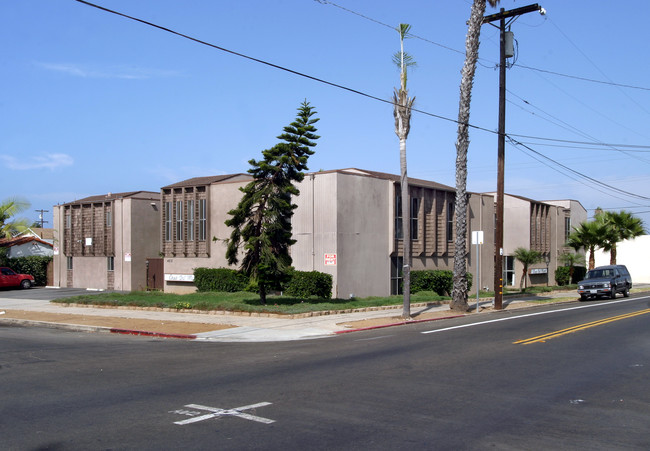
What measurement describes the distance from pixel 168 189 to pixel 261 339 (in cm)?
2063

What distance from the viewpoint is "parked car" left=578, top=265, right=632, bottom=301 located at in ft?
105

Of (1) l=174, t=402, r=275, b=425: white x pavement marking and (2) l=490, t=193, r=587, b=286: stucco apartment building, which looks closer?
(1) l=174, t=402, r=275, b=425: white x pavement marking

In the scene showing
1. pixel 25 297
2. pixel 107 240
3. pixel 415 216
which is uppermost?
pixel 415 216

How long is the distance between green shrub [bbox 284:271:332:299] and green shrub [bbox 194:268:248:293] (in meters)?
3.94

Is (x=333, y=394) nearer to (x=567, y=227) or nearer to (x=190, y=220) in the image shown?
(x=190, y=220)

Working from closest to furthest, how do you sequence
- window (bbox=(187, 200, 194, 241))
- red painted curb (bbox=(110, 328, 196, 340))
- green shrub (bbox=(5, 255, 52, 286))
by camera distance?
red painted curb (bbox=(110, 328, 196, 340)), window (bbox=(187, 200, 194, 241)), green shrub (bbox=(5, 255, 52, 286))

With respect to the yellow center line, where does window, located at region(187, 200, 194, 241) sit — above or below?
above

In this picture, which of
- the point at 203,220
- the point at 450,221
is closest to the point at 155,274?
Result: the point at 203,220

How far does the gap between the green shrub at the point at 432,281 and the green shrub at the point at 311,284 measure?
6.15m

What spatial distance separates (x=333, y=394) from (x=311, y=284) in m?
17.6

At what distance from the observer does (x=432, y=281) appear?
31.8 metres

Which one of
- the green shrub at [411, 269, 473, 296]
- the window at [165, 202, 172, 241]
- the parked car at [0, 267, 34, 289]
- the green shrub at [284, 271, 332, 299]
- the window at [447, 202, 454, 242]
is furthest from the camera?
the parked car at [0, 267, 34, 289]

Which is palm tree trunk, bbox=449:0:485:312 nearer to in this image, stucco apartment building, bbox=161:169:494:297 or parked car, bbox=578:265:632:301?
stucco apartment building, bbox=161:169:494:297

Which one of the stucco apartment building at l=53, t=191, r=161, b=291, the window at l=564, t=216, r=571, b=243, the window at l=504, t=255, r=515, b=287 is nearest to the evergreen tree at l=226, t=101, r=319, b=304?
the stucco apartment building at l=53, t=191, r=161, b=291
